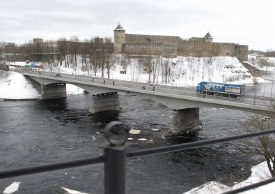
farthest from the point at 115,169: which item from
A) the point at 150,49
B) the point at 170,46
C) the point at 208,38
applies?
the point at 208,38

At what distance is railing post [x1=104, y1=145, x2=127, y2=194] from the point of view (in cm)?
224

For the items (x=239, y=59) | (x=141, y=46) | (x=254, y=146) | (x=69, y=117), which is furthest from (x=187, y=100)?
(x=239, y=59)

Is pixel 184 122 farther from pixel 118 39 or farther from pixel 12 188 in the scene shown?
pixel 118 39

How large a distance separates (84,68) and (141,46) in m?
32.3

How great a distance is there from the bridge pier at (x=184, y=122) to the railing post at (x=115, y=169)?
3398 centimetres

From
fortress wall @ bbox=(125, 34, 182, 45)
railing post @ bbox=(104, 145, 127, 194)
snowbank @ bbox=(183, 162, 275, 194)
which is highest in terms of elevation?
fortress wall @ bbox=(125, 34, 182, 45)

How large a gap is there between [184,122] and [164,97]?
15.4 ft

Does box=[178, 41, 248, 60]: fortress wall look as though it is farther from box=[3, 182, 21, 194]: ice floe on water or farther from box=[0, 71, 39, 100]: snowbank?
box=[3, 182, 21, 194]: ice floe on water

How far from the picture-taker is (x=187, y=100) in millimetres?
38406

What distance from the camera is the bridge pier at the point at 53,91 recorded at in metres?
63.4

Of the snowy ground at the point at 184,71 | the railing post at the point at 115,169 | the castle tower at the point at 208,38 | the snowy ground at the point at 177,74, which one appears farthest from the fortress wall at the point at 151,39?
the railing post at the point at 115,169

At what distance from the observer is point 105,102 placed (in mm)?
51531

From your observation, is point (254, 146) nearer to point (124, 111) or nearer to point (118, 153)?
point (124, 111)

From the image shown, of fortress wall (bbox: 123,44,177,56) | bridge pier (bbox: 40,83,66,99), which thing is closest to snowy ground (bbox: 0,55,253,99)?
bridge pier (bbox: 40,83,66,99)
